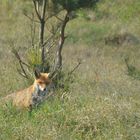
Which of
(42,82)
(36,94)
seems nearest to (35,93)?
(36,94)

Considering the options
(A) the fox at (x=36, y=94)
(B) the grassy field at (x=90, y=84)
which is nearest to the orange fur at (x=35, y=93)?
(A) the fox at (x=36, y=94)

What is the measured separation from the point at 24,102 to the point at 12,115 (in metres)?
0.74

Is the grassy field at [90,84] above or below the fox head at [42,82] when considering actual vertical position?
below

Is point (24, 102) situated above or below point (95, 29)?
above

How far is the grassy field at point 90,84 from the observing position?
812cm

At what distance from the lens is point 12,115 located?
902 cm

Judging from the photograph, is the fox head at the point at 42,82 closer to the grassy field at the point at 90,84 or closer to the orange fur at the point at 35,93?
the orange fur at the point at 35,93

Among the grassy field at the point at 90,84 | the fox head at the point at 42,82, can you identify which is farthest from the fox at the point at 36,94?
the grassy field at the point at 90,84

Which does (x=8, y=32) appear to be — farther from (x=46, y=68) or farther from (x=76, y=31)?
(x=46, y=68)

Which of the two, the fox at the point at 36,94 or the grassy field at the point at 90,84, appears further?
the fox at the point at 36,94

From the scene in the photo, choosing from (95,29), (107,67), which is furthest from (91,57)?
(95,29)

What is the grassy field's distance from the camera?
26.7 feet

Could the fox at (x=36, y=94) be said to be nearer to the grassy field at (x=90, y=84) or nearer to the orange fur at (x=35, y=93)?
the orange fur at (x=35, y=93)

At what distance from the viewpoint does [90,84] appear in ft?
45.4
